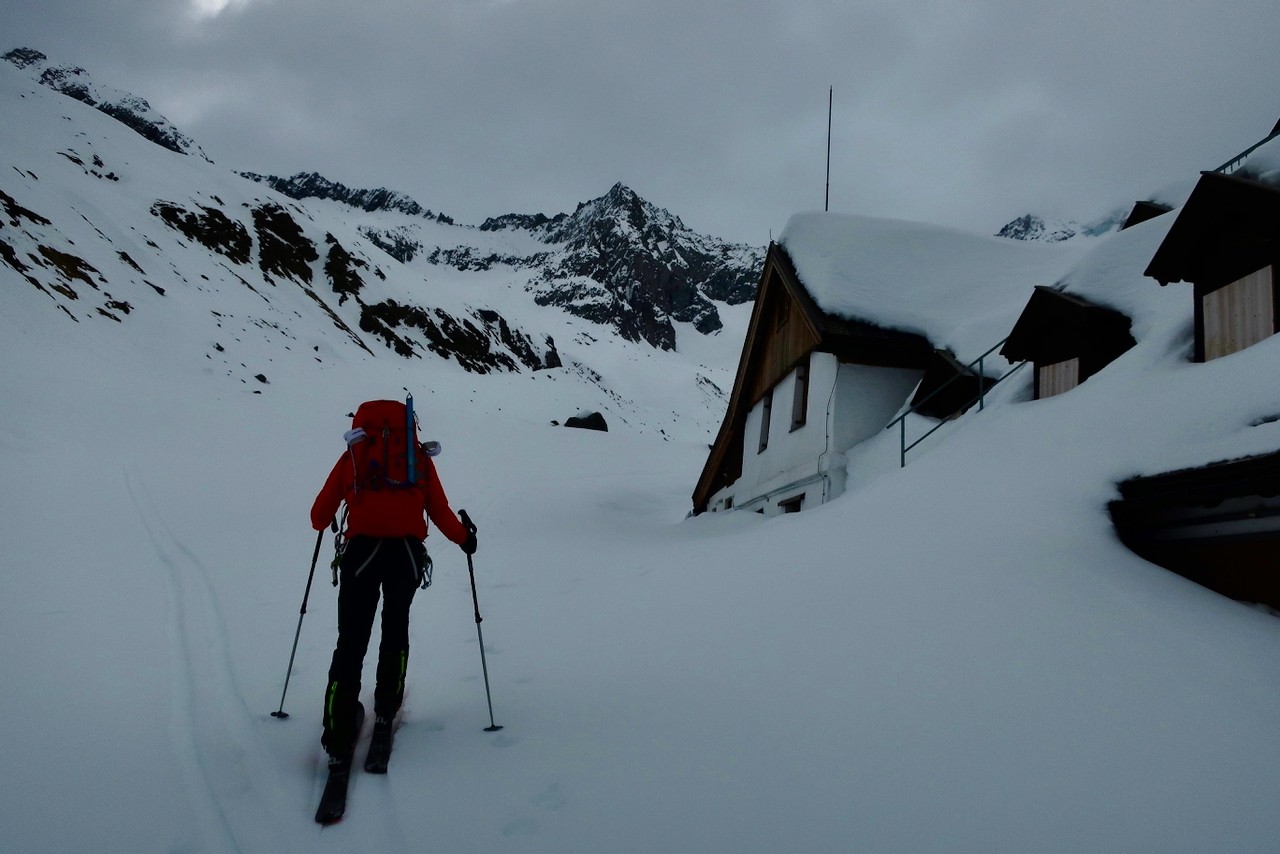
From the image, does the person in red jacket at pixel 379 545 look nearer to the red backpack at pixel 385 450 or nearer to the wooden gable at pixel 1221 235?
the red backpack at pixel 385 450

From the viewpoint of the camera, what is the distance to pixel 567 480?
2273 centimetres

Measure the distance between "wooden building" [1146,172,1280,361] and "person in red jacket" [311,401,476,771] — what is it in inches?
258

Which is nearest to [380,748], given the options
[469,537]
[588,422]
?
[469,537]

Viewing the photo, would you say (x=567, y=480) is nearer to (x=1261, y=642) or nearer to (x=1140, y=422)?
(x=1140, y=422)

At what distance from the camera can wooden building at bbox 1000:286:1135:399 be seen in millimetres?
7395

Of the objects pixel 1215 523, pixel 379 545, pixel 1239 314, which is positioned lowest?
pixel 379 545

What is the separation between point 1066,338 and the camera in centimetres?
769

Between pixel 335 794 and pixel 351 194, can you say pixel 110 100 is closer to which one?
pixel 351 194

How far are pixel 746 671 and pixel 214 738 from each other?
305 centimetres

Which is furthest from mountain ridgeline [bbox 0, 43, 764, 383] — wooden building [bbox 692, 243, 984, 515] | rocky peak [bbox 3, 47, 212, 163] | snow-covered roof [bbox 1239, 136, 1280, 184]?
snow-covered roof [bbox 1239, 136, 1280, 184]

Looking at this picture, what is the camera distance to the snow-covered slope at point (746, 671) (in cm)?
261

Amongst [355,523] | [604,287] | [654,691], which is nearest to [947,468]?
Result: [654,691]

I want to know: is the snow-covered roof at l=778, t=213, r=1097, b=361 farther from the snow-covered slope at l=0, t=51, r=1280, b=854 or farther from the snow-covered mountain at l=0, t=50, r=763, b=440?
the snow-covered mountain at l=0, t=50, r=763, b=440

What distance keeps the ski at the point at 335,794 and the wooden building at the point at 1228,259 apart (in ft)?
23.3
